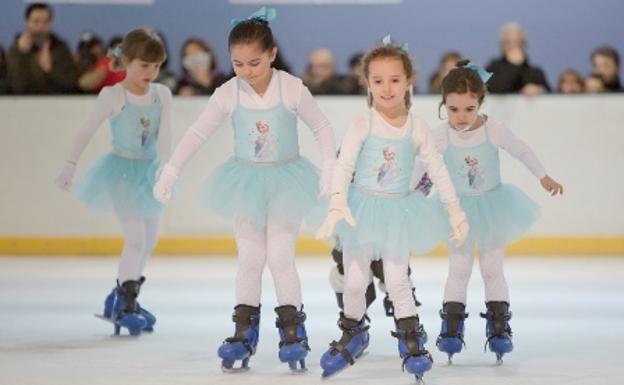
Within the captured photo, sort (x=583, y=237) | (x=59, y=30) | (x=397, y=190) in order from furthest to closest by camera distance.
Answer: (x=59, y=30) → (x=583, y=237) → (x=397, y=190)

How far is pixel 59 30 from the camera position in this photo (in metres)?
13.8

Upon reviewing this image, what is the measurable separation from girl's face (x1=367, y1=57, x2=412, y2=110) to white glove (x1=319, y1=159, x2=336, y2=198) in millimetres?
325

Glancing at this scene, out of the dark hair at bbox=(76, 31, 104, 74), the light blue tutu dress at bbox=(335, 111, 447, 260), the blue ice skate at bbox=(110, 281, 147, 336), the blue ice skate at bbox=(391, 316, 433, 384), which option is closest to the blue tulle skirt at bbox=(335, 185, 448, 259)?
the light blue tutu dress at bbox=(335, 111, 447, 260)

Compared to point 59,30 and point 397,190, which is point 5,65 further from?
point 397,190

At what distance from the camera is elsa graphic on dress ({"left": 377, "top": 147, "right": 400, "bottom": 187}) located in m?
5.97

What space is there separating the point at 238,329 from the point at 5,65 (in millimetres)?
6247

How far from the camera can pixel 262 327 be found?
24.9 ft

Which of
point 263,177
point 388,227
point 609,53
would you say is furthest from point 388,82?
point 609,53

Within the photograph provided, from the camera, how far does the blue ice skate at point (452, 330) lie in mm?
6371

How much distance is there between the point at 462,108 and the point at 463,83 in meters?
0.10

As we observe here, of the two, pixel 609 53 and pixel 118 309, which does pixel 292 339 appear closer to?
pixel 118 309

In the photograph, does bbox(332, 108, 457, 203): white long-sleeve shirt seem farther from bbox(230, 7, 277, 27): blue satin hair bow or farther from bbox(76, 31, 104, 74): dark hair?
bbox(76, 31, 104, 74): dark hair

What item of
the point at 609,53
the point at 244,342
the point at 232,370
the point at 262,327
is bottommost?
the point at 232,370

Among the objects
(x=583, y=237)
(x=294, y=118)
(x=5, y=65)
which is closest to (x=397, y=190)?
(x=294, y=118)
